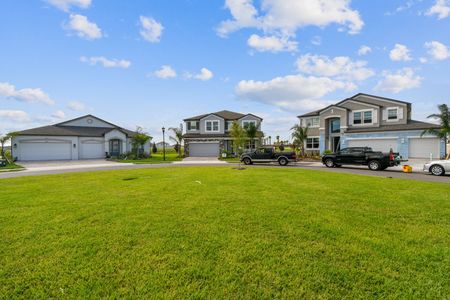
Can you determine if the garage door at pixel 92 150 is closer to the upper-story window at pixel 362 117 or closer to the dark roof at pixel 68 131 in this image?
the dark roof at pixel 68 131

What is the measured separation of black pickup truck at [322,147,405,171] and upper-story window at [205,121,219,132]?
21521 mm

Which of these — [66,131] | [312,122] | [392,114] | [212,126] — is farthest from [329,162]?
[66,131]

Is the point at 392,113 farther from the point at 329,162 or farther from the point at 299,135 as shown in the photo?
the point at 329,162

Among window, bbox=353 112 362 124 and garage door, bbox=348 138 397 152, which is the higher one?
window, bbox=353 112 362 124

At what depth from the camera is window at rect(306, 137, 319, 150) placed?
117 feet

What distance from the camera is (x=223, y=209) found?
591 cm

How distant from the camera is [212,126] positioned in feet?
127

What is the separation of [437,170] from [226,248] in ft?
55.2

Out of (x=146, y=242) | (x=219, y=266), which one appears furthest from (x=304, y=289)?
(x=146, y=242)

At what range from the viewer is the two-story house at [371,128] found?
2659 cm

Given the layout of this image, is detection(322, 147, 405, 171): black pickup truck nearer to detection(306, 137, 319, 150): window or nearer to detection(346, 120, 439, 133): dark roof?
detection(346, 120, 439, 133): dark roof

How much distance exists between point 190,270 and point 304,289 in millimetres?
1504

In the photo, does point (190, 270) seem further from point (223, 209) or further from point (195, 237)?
point (223, 209)

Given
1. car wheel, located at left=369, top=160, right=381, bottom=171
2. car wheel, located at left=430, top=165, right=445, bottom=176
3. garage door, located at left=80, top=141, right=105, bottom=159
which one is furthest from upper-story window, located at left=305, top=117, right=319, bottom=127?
garage door, located at left=80, top=141, right=105, bottom=159
